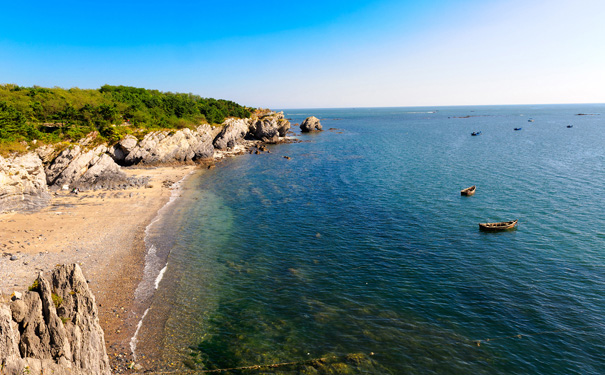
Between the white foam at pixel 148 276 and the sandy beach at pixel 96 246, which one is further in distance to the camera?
the sandy beach at pixel 96 246

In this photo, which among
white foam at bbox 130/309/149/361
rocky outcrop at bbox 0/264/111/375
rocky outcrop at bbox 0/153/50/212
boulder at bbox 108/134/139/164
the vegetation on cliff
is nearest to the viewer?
rocky outcrop at bbox 0/264/111/375

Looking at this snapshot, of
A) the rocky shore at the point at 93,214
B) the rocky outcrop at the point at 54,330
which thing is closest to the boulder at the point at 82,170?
the rocky shore at the point at 93,214

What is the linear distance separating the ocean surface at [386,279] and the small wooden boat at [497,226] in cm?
101

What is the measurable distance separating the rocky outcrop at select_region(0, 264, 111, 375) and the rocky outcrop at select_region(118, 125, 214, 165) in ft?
195

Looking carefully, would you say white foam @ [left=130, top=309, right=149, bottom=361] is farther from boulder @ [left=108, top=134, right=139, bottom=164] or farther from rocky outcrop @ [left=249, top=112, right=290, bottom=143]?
rocky outcrop @ [left=249, top=112, right=290, bottom=143]

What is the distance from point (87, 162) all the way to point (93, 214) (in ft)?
61.2

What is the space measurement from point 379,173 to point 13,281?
194 ft

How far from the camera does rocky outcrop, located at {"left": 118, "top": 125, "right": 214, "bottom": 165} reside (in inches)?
2633

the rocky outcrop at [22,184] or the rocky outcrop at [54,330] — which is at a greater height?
the rocky outcrop at [22,184]

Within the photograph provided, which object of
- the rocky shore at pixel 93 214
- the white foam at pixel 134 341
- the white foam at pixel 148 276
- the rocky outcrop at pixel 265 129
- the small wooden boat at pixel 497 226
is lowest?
the white foam at pixel 134 341

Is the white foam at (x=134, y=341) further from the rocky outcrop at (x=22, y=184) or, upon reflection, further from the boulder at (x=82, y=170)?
the boulder at (x=82, y=170)

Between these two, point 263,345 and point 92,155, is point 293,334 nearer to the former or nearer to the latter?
point 263,345

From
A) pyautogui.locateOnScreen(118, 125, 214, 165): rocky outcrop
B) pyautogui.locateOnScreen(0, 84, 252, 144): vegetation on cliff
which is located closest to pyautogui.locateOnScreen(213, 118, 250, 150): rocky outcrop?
pyautogui.locateOnScreen(0, 84, 252, 144): vegetation on cliff

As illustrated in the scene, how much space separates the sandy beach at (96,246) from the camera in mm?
21453
